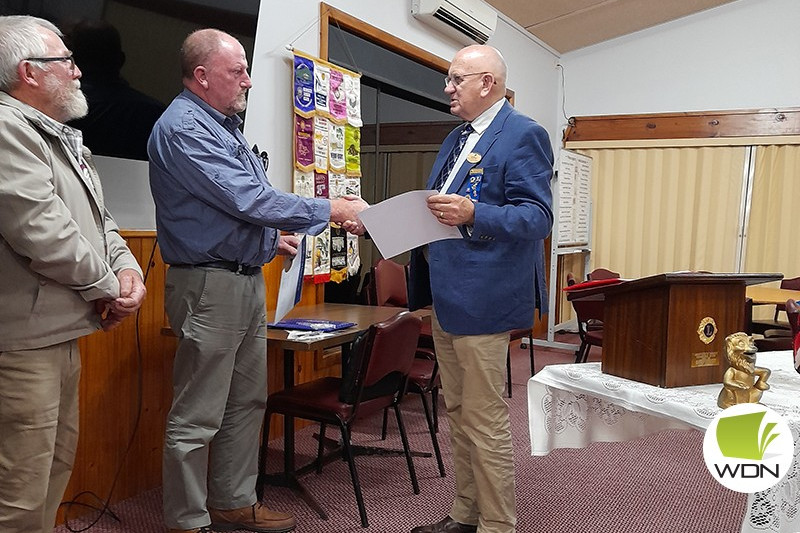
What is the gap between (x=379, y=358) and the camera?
7.88 feet

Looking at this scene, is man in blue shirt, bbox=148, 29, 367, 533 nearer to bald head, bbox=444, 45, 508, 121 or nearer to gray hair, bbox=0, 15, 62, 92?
gray hair, bbox=0, 15, 62, 92

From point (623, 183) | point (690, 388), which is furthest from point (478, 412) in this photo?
point (623, 183)

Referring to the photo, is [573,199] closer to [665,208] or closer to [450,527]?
[665,208]

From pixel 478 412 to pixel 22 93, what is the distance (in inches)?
59.4

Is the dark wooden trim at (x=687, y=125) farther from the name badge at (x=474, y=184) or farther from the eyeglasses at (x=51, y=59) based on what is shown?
the eyeglasses at (x=51, y=59)

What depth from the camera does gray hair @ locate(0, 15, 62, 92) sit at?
164cm

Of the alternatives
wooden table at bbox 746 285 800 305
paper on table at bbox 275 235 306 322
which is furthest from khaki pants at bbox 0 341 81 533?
wooden table at bbox 746 285 800 305

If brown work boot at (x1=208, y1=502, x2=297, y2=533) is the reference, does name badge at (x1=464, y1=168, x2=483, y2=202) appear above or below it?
above

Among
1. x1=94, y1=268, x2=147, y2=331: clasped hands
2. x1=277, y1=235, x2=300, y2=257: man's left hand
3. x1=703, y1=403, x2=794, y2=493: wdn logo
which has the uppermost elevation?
x1=277, y1=235, x2=300, y2=257: man's left hand

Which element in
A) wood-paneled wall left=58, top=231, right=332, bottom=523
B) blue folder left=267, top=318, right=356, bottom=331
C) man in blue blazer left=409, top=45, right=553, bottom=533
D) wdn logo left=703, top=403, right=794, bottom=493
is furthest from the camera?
blue folder left=267, top=318, right=356, bottom=331

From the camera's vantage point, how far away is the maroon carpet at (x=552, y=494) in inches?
98.3

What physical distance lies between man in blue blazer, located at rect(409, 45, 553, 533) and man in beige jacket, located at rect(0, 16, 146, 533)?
3.10 ft

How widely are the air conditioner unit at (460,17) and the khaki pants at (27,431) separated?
341 cm

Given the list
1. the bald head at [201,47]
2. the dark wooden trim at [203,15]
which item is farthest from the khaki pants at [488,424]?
the dark wooden trim at [203,15]
